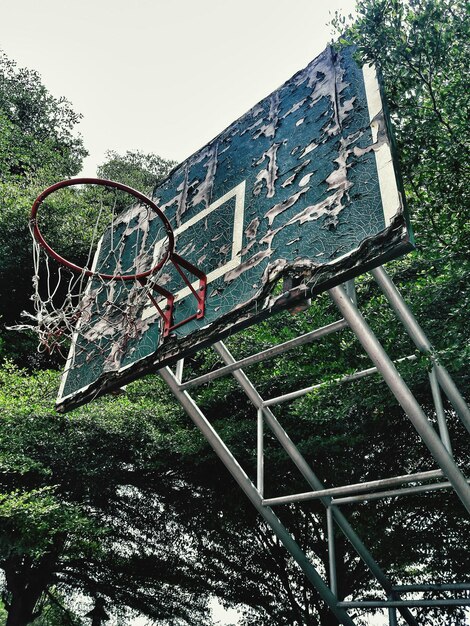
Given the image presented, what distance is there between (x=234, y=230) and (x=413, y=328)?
1.51 meters

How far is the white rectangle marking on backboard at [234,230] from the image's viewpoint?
3.51 metres

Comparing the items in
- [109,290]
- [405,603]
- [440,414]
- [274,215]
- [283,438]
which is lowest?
[405,603]

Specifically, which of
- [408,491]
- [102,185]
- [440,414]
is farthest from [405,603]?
[102,185]

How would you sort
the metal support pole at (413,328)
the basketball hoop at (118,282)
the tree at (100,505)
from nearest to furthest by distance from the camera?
the basketball hoop at (118,282)
the metal support pole at (413,328)
the tree at (100,505)

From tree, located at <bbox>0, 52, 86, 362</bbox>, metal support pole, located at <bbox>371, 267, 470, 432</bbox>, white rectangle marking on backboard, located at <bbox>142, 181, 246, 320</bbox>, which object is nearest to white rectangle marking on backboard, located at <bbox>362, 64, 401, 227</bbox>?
metal support pole, located at <bbox>371, 267, 470, 432</bbox>

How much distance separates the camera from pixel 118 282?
4457 mm

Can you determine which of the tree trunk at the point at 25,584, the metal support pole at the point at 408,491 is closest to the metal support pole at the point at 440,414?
the metal support pole at the point at 408,491

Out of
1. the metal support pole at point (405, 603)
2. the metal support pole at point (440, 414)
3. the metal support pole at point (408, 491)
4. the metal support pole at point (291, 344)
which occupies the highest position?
the metal support pole at point (291, 344)

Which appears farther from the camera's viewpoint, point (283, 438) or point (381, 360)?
point (283, 438)

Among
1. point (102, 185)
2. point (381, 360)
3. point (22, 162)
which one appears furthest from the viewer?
point (22, 162)

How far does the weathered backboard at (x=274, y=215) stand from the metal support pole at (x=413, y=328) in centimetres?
80

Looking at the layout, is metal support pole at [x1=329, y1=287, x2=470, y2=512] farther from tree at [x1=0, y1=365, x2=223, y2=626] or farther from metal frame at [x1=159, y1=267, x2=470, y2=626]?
tree at [x1=0, y1=365, x2=223, y2=626]

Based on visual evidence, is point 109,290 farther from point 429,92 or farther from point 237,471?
point 429,92

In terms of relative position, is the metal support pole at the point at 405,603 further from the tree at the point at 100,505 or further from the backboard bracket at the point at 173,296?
the tree at the point at 100,505
